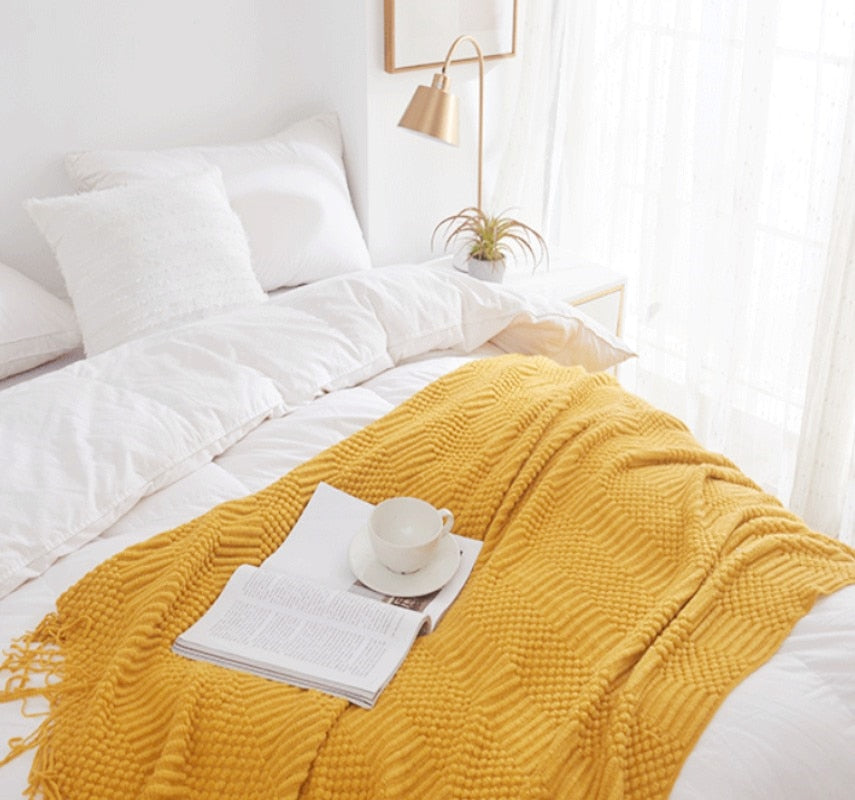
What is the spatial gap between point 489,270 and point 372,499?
1.16 m

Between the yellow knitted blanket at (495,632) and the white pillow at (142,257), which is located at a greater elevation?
the white pillow at (142,257)

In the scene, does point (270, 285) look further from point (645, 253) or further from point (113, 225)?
point (645, 253)

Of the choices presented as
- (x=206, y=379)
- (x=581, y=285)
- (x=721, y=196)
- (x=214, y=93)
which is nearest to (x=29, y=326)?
(x=206, y=379)

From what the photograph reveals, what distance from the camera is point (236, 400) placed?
5.78 ft

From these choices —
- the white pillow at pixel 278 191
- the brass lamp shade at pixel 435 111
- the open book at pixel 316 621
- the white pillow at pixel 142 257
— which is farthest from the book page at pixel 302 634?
the brass lamp shade at pixel 435 111

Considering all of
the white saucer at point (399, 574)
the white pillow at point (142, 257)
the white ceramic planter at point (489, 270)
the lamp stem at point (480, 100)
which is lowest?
the white saucer at point (399, 574)

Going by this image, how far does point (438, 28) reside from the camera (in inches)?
105

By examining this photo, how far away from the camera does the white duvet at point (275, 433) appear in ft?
3.81

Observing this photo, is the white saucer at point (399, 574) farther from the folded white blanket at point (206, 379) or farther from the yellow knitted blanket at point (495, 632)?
the folded white blanket at point (206, 379)

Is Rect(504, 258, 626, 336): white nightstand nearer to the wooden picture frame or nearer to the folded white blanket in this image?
the folded white blanket

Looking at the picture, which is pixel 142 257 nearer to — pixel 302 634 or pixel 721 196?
pixel 302 634

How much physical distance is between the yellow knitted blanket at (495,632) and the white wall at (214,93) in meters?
1.19

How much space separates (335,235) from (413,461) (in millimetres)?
1064

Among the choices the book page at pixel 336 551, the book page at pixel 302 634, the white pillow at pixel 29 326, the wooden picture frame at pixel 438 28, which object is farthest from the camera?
the wooden picture frame at pixel 438 28
